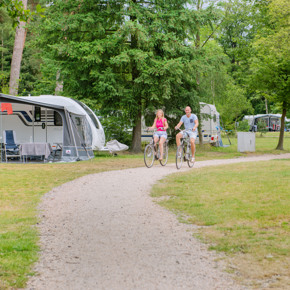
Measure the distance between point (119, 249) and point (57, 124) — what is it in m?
13.5

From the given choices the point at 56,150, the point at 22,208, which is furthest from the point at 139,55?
the point at 22,208

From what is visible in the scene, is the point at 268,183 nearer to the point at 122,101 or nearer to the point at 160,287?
the point at 160,287

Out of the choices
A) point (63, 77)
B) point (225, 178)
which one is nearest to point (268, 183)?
point (225, 178)

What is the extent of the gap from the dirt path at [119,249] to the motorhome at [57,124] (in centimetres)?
842

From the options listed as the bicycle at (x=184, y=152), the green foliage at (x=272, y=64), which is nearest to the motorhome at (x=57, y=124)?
the bicycle at (x=184, y=152)

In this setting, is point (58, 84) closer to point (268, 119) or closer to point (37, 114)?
point (37, 114)

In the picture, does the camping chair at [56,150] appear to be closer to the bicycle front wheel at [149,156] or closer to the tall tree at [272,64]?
the bicycle front wheel at [149,156]

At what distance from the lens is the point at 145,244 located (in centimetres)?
502

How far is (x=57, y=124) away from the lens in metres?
17.8

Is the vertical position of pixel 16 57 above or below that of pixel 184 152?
above

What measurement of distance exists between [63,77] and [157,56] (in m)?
4.31

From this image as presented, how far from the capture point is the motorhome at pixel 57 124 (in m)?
16.3

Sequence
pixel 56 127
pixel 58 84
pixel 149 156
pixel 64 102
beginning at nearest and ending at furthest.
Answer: pixel 149 156 < pixel 64 102 < pixel 56 127 < pixel 58 84

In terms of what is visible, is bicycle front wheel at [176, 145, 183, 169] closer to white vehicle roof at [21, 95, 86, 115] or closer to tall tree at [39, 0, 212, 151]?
white vehicle roof at [21, 95, 86, 115]
